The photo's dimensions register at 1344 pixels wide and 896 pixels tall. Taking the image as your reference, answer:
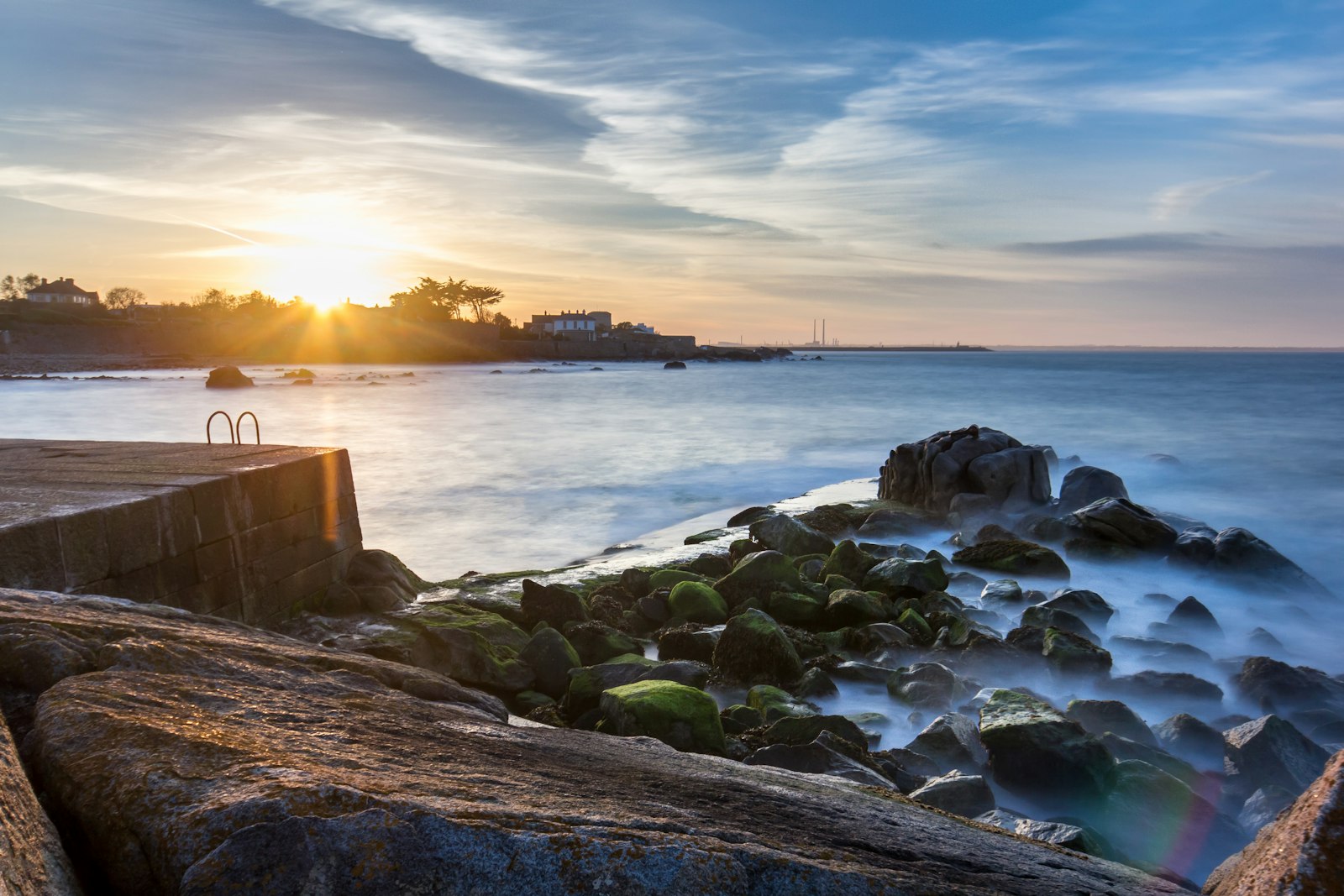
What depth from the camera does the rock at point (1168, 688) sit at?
19.2 feet

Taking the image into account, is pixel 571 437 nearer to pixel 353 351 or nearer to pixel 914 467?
pixel 914 467

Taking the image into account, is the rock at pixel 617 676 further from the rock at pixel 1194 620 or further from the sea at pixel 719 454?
the rock at pixel 1194 620

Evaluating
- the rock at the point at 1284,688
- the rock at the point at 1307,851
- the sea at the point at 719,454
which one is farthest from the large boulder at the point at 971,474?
the rock at the point at 1307,851

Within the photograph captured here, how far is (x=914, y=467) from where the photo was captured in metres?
12.7

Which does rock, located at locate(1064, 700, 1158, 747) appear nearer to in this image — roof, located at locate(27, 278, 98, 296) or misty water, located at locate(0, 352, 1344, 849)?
misty water, located at locate(0, 352, 1344, 849)

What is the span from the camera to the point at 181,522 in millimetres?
4805

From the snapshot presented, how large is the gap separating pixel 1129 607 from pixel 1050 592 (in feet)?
2.33

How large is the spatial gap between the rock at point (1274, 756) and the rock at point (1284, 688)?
3.55 ft

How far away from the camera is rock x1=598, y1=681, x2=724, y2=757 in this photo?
4203 millimetres

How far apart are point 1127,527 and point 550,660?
25.7 ft

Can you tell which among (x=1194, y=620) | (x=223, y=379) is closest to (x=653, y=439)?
(x=1194, y=620)

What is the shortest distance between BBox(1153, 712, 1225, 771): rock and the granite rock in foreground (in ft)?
10.3

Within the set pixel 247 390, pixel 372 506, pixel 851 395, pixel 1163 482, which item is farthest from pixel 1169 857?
pixel 247 390

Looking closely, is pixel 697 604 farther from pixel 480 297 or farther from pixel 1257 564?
pixel 480 297
